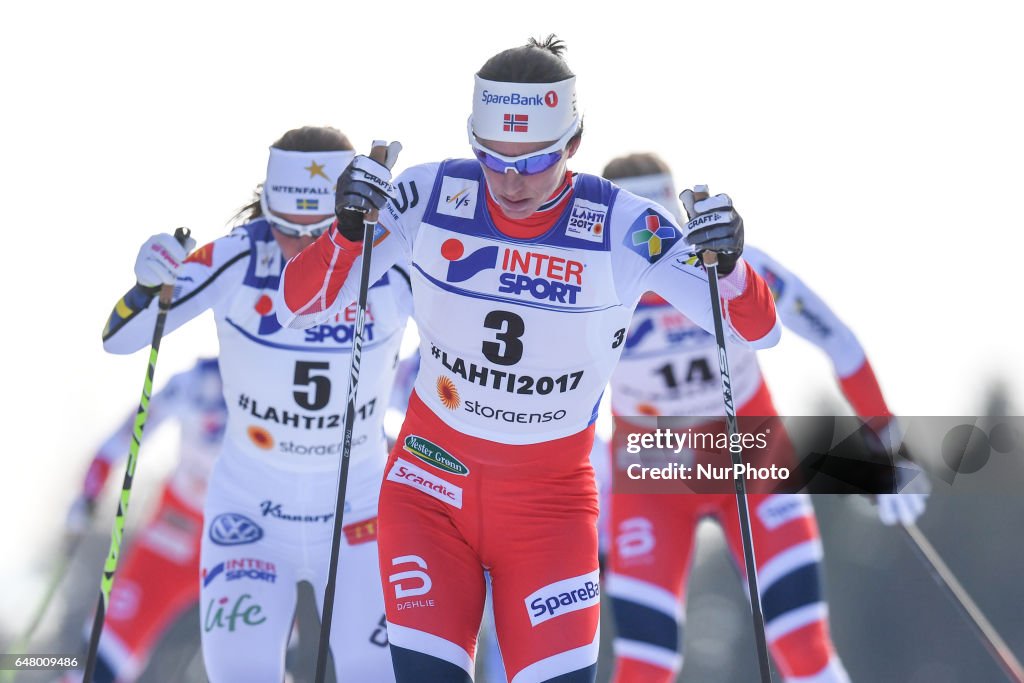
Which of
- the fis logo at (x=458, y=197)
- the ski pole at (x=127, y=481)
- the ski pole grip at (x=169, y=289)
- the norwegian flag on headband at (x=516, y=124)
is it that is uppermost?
the norwegian flag on headband at (x=516, y=124)

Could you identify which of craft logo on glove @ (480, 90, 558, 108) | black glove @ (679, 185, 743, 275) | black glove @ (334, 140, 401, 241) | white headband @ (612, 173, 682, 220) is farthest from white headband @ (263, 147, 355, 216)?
black glove @ (679, 185, 743, 275)

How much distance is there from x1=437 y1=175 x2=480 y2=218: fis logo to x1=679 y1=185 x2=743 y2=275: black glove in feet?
2.54

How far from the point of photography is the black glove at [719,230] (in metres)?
5.49

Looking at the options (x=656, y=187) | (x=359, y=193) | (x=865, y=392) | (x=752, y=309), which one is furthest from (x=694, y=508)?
(x=359, y=193)

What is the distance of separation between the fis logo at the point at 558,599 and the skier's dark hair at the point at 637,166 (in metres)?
3.56

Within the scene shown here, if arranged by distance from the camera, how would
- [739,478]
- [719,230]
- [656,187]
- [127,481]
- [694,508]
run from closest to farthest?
[719,230] < [739,478] < [127,481] < [694,508] < [656,187]

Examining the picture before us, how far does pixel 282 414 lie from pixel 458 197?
2.03m

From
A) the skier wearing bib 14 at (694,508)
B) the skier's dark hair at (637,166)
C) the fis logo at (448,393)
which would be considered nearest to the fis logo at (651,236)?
the fis logo at (448,393)

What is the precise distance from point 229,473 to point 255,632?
0.88 metres

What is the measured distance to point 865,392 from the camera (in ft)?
26.4

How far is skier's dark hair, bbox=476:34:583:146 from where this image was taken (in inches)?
216

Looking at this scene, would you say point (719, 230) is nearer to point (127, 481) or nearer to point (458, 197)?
point (458, 197)

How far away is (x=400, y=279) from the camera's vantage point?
275 inches

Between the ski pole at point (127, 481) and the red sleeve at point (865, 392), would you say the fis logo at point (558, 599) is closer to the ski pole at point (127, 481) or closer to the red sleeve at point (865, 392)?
the ski pole at point (127, 481)
